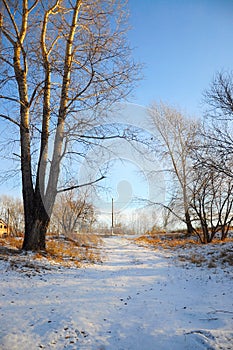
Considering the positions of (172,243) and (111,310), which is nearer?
(111,310)

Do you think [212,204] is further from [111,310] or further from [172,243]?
[111,310]

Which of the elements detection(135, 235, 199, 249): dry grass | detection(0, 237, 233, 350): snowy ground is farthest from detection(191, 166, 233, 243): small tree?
detection(0, 237, 233, 350): snowy ground

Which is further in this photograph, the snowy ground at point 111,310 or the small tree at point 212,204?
the small tree at point 212,204

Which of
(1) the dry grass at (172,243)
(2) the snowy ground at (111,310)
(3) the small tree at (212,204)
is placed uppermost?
(3) the small tree at (212,204)

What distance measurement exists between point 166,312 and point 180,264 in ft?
15.2

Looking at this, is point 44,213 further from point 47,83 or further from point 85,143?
point 47,83

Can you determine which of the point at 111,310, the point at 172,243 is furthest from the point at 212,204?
the point at 111,310

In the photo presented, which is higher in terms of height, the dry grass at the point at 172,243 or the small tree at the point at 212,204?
the small tree at the point at 212,204

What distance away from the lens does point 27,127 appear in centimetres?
768

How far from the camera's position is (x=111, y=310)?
354 cm

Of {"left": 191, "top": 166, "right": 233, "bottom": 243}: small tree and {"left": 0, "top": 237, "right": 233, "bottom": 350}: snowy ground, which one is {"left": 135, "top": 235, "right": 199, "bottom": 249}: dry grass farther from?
{"left": 0, "top": 237, "right": 233, "bottom": 350}: snowy ground

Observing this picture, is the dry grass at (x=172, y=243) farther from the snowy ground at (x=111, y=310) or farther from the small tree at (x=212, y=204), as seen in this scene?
the snowy ground at (x=111, y=310)

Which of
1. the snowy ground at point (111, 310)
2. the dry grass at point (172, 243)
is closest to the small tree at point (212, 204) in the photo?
the dry grass at point (172, 243)

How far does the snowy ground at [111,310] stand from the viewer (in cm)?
259
